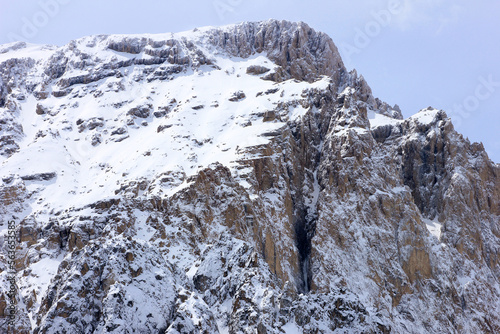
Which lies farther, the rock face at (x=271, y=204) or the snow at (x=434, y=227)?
the snow at (x=434, y=227)

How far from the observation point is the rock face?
2719 inches

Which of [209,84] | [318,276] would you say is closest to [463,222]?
[318,276]

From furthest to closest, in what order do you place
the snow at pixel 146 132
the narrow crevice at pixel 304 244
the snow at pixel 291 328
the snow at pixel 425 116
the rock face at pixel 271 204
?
the snow at pixel 425 116 < the snow at pixel 146 132 < the narrow crevice at pixel 304 244 < the rock face at pixel 271 204 < the snow at pixel 291 328

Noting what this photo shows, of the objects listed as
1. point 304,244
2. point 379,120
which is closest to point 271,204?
point 304,244

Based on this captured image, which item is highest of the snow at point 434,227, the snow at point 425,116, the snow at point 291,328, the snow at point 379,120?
the snow at point 425,116

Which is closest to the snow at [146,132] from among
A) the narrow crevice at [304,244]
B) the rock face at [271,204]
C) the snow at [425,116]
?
the rock face at [271,204]

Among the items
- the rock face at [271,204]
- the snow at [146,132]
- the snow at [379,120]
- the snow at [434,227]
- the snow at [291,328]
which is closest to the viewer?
the snow at [291,328]

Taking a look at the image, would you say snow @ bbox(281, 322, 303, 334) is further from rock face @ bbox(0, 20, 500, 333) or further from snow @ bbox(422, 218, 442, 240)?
snow @ bbox(422, 218, 442, 240)

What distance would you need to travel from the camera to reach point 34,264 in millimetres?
108938

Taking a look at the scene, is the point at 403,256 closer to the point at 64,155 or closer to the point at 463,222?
the point at 463,222

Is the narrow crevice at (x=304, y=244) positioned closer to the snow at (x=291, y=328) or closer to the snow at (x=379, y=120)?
the snow at (x=379, y=120)

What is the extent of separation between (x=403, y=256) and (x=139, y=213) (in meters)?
59.9

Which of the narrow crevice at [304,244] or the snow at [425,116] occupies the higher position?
the snow at [425,116]

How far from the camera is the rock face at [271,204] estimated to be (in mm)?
69062
